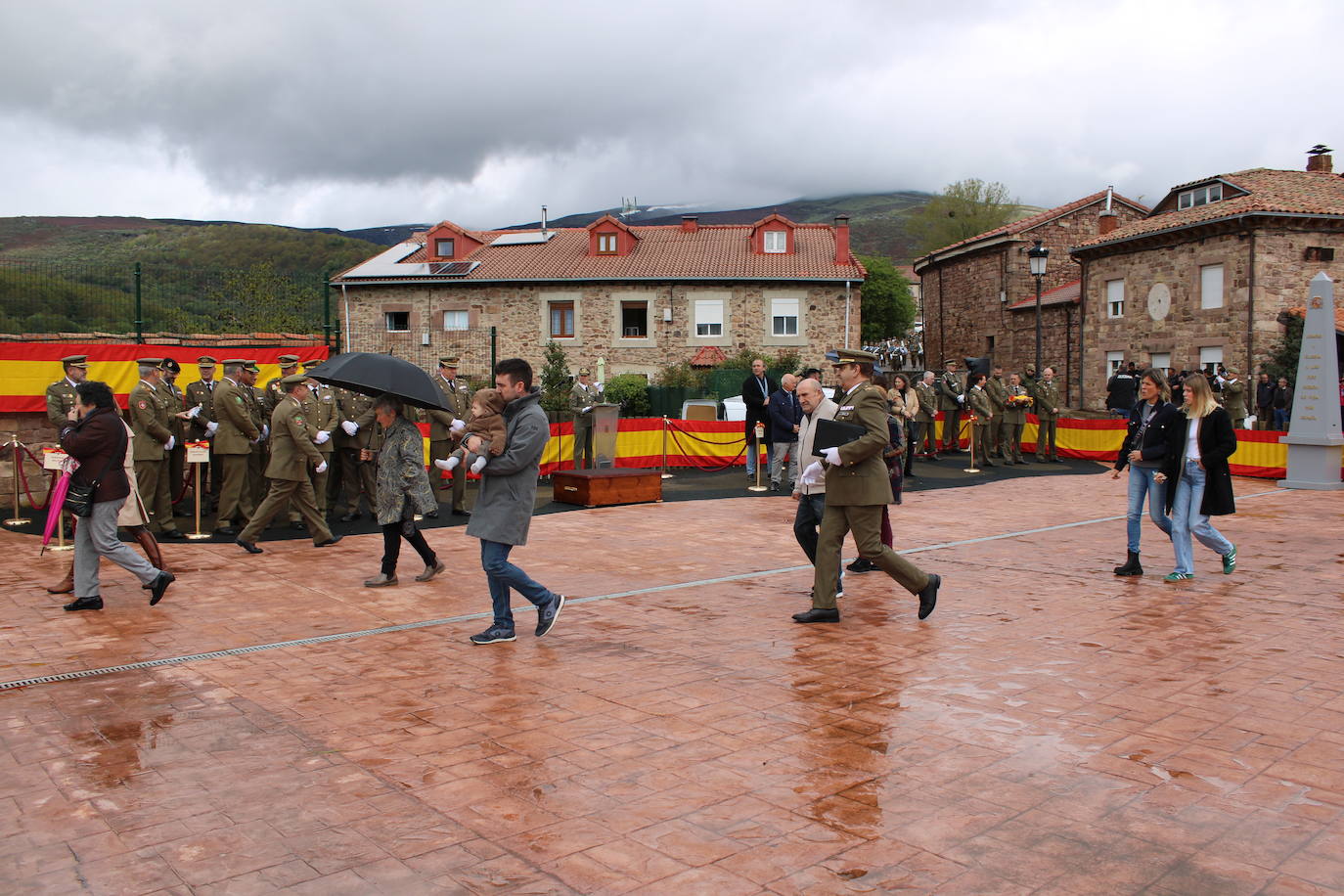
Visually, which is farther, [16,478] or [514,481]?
[16,478]

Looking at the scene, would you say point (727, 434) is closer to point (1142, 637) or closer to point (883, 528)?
point (883, 528)

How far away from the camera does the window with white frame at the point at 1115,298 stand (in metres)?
33.3

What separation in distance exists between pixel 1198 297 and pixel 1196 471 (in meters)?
24.9

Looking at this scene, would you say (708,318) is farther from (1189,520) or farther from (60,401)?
(1189,520)

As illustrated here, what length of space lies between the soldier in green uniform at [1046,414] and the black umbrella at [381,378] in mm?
15964

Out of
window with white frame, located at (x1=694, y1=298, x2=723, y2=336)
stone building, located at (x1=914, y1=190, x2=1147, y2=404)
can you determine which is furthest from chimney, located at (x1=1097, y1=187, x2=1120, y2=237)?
window with white frame, located at (x1=694, y1=298, x2=723, y2=336)

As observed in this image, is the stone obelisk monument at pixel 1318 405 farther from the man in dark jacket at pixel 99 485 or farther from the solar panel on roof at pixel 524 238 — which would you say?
the solar panel on roof at pixel 524 238

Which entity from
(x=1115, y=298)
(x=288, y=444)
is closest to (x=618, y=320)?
(x=1115, y=298)

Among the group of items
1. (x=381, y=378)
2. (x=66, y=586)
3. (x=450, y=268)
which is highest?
(x=450, y=268)

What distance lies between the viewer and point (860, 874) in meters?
3.40

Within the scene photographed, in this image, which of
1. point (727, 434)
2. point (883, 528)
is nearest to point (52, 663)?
point (883, 528)

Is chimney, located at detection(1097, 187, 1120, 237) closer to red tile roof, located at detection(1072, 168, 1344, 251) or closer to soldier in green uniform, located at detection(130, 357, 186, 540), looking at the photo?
red tile roof, located at detection(1072, 168, 1344, 251)

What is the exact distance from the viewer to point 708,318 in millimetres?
38844

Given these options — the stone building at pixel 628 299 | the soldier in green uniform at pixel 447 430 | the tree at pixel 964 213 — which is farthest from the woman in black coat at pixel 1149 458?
the tree at pixel 964 213
